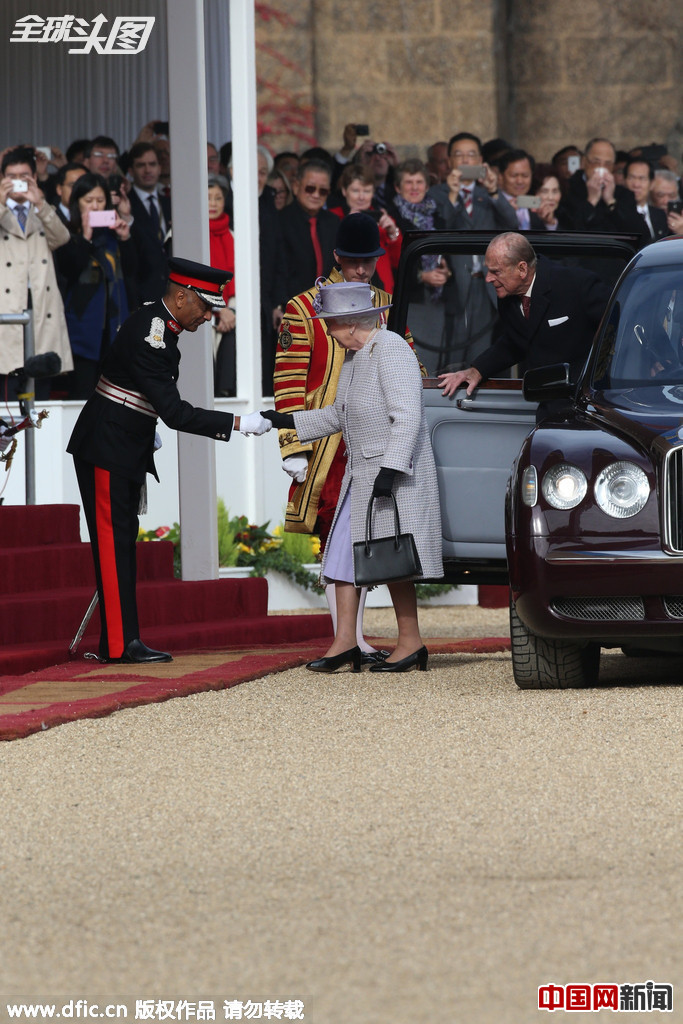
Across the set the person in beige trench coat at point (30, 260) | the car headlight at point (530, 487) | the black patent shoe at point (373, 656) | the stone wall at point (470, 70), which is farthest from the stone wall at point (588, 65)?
the car headlight at point (530, 487)

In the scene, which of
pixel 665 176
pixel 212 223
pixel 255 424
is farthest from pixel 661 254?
pixel 665 176

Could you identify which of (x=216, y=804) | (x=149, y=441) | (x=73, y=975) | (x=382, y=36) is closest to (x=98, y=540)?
(x=149, y=441)

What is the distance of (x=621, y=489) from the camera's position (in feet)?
24.5

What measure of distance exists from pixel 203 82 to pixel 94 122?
399 cm

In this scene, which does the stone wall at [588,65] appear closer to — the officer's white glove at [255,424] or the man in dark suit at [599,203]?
the man in dark suit at [599,203]

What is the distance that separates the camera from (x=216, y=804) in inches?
222

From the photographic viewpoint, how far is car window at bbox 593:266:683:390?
835 centimetres

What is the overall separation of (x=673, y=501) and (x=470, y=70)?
16844 millimetres

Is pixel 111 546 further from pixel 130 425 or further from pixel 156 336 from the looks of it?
pixel 156 336

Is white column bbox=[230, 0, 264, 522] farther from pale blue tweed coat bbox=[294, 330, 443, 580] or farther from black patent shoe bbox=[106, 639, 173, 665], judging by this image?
pale blue tweed coat bbox=[294, 330, 443, 580]

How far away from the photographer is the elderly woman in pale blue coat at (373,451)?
8453 mm

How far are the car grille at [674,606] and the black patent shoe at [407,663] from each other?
1.62 meters

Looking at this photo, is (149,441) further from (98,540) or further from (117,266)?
(117,266)

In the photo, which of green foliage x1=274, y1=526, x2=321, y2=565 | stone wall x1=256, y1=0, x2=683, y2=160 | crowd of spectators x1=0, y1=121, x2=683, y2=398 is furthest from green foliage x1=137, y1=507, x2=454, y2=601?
stone wall x1=256, y1=0, x2=683, y2=160
